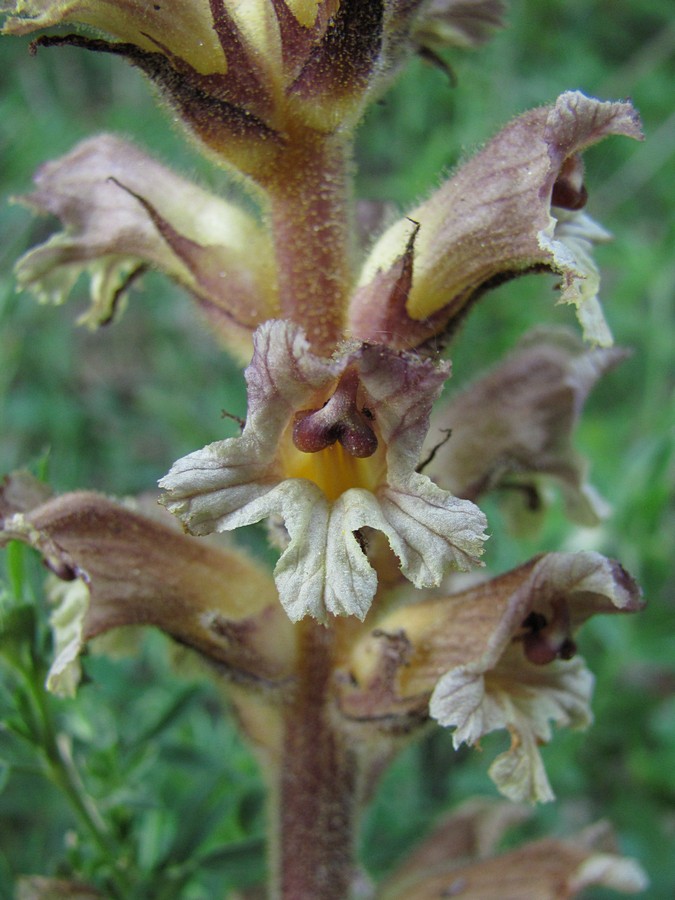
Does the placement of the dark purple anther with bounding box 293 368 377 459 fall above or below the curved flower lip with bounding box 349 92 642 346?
below

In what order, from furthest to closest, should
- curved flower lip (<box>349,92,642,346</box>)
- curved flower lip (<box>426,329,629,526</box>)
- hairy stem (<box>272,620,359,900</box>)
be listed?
curved flower lip (<box>426,329,629,526</box>) < hairy stem (<box>272,620,359,900</box>) < curved flower lip (<box>349,92,642,346</box>)

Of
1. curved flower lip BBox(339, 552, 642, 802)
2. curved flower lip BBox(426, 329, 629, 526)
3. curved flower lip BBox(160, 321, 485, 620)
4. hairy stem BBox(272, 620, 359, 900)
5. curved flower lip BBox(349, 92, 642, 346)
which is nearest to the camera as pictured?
curved flower lip BBox(160, 321, 485, 620)

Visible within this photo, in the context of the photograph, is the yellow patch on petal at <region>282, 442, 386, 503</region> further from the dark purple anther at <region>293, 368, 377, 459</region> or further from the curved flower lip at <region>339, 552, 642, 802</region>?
the curved flower lip at <region>339, 552, 642, 802</region>

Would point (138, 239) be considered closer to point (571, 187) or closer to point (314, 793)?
point (571, 187)

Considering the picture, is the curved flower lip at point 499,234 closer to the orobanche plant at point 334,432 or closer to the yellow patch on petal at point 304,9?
the orobanche plant at point 334,432

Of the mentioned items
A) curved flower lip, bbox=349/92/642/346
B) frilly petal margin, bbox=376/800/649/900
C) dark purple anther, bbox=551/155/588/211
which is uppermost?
dark purple anther, bbox=551/155/588/211

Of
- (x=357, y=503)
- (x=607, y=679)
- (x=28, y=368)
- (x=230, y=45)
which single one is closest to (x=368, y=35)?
(x=230, y=45)

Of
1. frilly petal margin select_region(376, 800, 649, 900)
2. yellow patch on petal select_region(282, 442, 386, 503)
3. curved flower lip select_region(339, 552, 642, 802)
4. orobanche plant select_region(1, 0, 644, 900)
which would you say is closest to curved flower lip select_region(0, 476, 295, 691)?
orobanche plant select_region(1, 0, 644, 900)

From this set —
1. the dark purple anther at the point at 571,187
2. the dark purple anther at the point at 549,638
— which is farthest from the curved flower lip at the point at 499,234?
the dark purple anther at the point at 549,638
